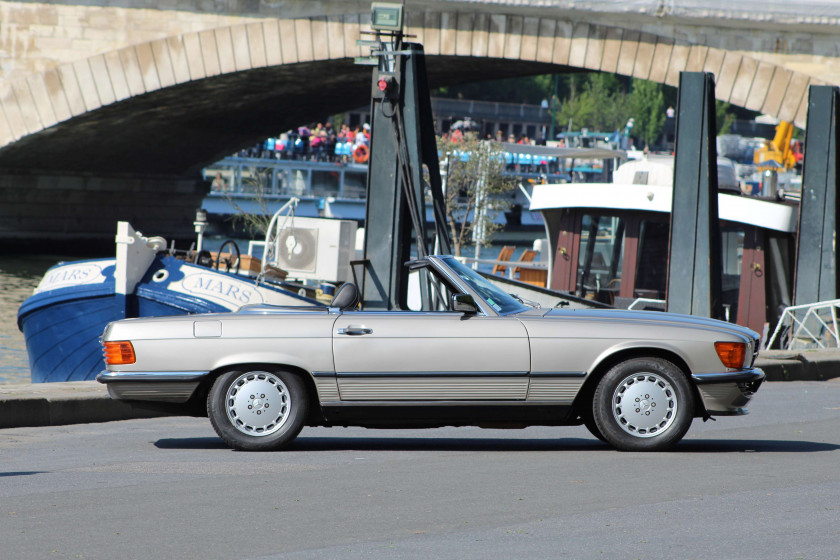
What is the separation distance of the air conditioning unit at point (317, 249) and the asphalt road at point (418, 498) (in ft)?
35.7

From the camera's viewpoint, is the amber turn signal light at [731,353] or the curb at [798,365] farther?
the curb at [798,365]

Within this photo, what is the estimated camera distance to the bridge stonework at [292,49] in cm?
2509

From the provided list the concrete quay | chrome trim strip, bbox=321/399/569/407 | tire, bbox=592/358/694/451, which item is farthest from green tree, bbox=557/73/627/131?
chrome trim strip, bbox=321/399/569/407

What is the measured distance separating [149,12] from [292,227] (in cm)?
1077

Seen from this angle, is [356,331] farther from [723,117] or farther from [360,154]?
[723,117]

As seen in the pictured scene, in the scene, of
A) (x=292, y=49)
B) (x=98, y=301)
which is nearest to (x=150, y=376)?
(x=98, y=301)

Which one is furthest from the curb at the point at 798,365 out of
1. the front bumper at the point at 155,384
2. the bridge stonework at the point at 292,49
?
the bridge stonework at the point at 292,49

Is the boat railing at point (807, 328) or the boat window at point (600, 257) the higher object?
the boat window at point (600, 257)

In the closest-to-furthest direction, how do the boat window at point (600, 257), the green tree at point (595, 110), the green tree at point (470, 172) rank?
the boat window at point (600, 257) < the green tree at point (470, 172) < the green tree at point (595, 110)

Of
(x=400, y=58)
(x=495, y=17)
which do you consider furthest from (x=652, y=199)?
(x=495, y=17)

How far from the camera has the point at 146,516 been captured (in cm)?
520

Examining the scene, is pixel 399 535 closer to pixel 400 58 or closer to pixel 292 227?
pixel 400 58

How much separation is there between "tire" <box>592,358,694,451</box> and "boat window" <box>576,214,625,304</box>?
31.8 ft

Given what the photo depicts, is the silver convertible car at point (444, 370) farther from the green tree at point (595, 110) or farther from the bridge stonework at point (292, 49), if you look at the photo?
the green tree at point (595, 110)
